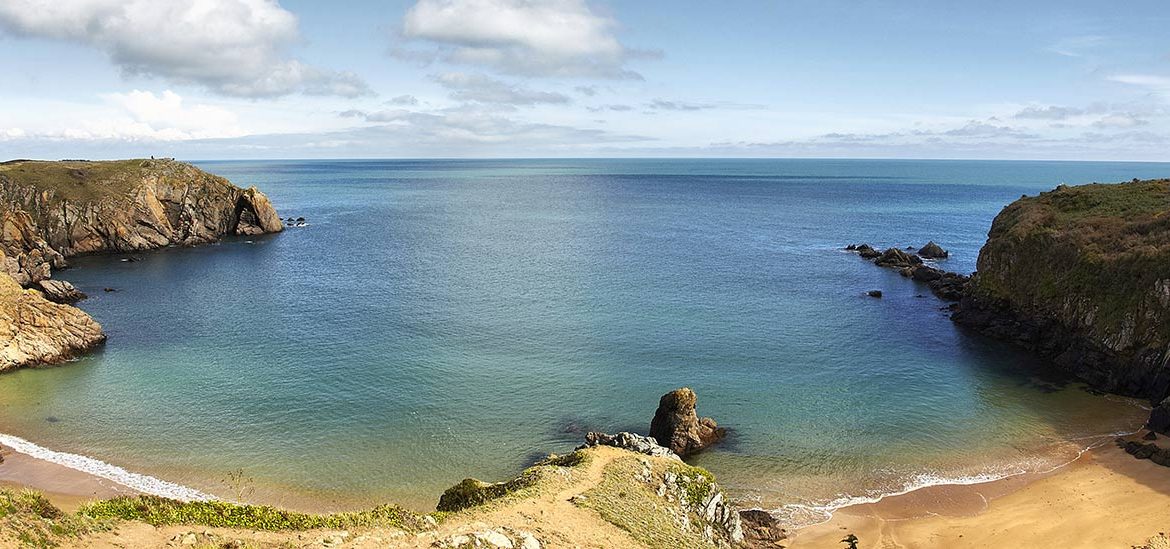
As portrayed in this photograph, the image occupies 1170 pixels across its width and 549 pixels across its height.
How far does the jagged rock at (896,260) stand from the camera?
113144 mm

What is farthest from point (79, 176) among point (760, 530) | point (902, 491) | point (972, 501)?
point (972, 501)

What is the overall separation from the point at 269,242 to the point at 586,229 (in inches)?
2637

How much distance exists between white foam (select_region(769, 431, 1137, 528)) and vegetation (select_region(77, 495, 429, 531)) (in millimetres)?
23150

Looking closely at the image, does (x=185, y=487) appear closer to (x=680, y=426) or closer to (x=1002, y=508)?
(x=680, y=426)

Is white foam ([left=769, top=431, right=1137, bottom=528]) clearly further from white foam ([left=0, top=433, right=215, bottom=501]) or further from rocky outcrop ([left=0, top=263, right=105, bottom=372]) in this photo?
rocky outcrop ([left=0, top=263, right=105, bottom=372])

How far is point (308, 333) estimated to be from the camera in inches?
2872

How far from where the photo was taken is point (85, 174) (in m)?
128

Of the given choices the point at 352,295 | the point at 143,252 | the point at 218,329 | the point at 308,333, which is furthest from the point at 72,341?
the point at 143,252

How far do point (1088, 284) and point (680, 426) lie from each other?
45971 mm

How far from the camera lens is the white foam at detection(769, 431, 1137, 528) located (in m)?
40.4

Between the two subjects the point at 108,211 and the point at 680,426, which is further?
the point at 108,211

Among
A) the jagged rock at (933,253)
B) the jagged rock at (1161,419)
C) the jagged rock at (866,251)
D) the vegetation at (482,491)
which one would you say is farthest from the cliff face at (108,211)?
the jagged rock at (933,253)

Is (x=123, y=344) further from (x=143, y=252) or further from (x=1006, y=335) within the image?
(x=1006, y=335)

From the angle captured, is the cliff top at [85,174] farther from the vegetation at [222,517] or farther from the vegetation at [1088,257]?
the vegetation at [1088,257]
